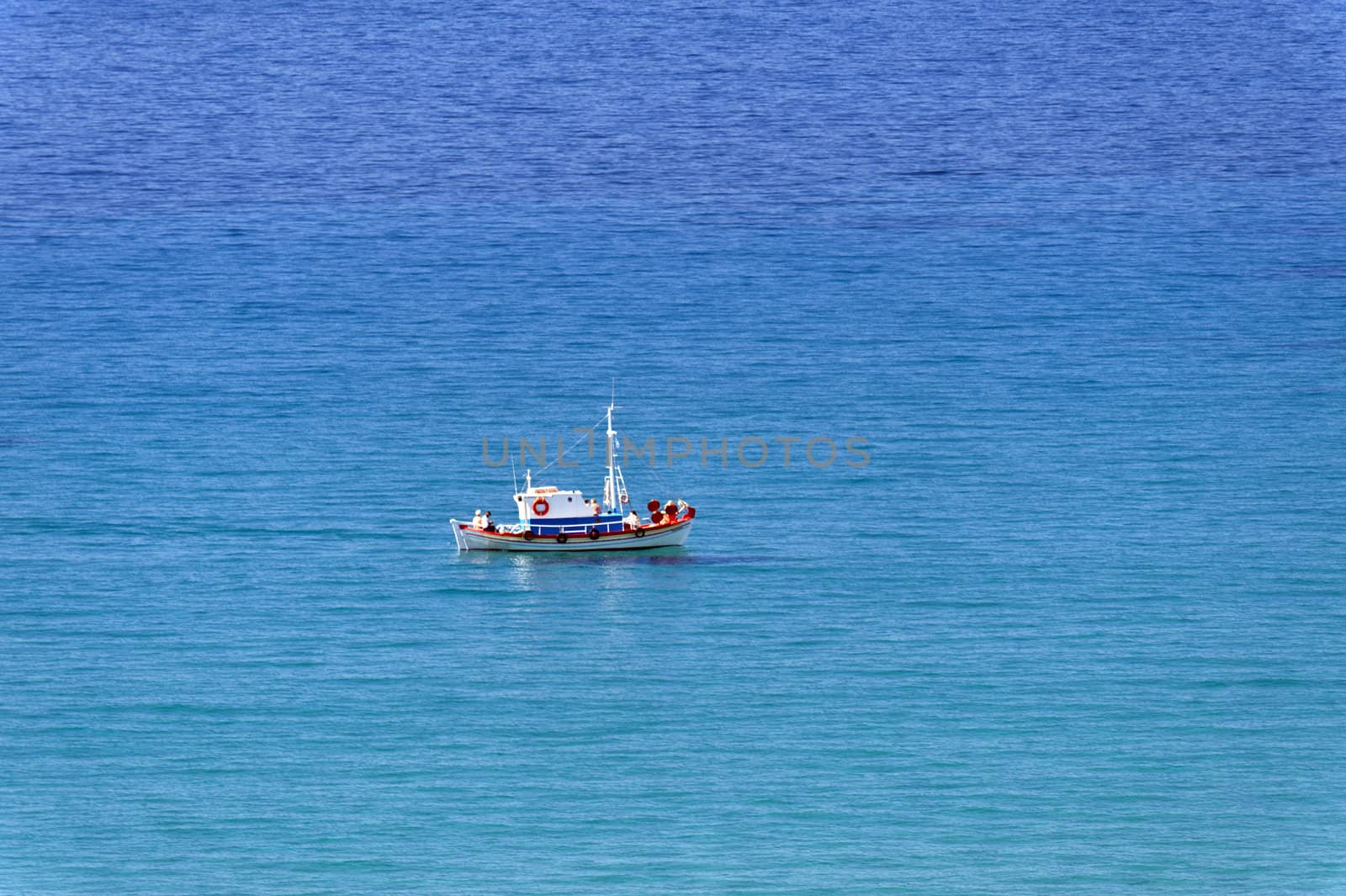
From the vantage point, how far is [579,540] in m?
108

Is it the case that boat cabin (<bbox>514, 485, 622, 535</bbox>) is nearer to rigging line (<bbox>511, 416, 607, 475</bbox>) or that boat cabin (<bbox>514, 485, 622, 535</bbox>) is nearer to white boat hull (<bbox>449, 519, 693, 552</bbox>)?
white boat hull (<bbox>449, 519, 693, 552</bbox>)

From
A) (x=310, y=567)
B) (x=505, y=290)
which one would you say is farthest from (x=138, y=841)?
(x=505, y=290)

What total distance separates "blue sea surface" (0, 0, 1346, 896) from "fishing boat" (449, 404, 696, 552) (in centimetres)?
84

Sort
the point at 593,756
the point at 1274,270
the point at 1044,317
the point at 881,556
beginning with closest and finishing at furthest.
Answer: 1. the point at 593,756
2. the point at 881,556
3. the point at 1044,317
4. the point at 1274,270

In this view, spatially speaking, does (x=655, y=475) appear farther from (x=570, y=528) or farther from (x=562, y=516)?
(x=562, y=516)

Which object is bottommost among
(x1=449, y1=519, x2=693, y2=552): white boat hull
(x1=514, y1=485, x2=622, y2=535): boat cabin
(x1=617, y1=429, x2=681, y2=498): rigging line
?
(x1=449, y1=519, x2=693, y2=552): white boat hull

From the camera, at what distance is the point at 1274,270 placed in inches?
6619

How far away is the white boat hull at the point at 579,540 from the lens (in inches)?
4218

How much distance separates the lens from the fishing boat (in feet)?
351

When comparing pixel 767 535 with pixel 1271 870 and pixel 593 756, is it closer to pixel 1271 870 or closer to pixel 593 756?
pixel 593 756

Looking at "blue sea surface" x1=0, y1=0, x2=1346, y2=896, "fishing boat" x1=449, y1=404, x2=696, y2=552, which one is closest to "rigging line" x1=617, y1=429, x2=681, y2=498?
"blue sea surface" x1=0, y1=0, x2=1346, y2=896

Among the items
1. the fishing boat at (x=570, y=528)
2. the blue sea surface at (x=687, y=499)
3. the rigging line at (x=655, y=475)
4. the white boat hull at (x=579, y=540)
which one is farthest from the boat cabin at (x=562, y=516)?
the rigging line at (x=655, y=475)

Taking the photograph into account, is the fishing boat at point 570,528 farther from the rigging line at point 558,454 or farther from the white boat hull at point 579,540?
the rigging line at point 558,454

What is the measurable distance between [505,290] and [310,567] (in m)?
57.7
